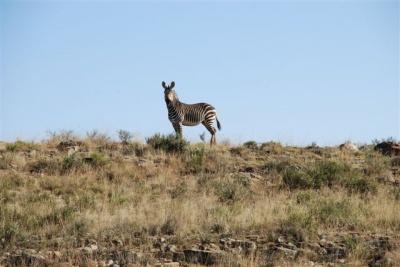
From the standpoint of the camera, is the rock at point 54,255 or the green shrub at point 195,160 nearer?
the rock at point 54,255

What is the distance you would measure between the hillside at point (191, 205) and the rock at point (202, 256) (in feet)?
0.06

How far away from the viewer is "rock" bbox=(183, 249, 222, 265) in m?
10.5

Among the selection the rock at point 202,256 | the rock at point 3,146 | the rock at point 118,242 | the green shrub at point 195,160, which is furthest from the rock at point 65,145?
the rock at point 202,256

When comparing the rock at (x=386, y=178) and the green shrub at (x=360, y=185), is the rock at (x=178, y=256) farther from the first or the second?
the rock at (x=386, y=178)

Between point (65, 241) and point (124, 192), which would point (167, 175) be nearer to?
point (124, 192)

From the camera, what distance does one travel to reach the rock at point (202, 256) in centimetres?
1051

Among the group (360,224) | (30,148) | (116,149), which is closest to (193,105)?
(116,149)

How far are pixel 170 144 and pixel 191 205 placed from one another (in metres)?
7.39

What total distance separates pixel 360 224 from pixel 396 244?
1.28 metres

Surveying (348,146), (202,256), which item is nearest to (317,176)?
(348,146)

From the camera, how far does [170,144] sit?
68.1ft

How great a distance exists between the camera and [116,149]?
824 inches

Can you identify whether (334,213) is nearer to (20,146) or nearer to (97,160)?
(97,160)

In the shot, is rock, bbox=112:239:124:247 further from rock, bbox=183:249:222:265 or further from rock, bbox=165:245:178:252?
rock, bbox=183:249:222:265
